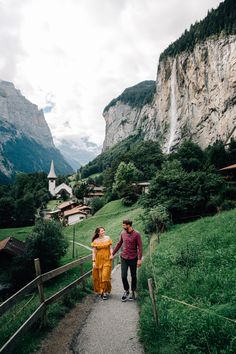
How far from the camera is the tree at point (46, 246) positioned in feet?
98.3

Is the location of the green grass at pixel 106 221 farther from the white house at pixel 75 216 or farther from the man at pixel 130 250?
the man at pixel 130 250

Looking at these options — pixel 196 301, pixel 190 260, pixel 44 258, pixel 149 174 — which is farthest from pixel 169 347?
pixel 149 174

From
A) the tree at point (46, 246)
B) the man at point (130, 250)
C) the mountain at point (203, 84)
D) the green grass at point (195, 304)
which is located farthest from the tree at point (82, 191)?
the man at point (130, 250)

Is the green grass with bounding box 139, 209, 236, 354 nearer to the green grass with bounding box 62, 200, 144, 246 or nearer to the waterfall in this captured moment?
the green grass with bounding box 62, 200, 144, 246

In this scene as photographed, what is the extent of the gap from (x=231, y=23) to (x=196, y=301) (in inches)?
3914

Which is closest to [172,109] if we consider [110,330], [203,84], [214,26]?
[203,84]

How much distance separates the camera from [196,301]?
694 cm

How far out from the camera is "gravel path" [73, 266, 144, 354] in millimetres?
5895

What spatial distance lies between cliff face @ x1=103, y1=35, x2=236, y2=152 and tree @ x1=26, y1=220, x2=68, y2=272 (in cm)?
6219

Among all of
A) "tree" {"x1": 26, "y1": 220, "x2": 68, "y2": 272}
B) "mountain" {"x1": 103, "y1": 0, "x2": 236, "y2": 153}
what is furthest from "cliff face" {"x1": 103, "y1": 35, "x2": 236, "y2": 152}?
"tree" {"x1": 26, "y1": 220, "x2": 68, "y2": 272}

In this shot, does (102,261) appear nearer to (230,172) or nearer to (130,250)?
(130,250)

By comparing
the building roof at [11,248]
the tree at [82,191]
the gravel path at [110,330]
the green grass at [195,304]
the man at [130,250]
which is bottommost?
the building roof at [11,248]

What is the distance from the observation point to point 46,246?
30.4 m

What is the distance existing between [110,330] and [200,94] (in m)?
99.4
